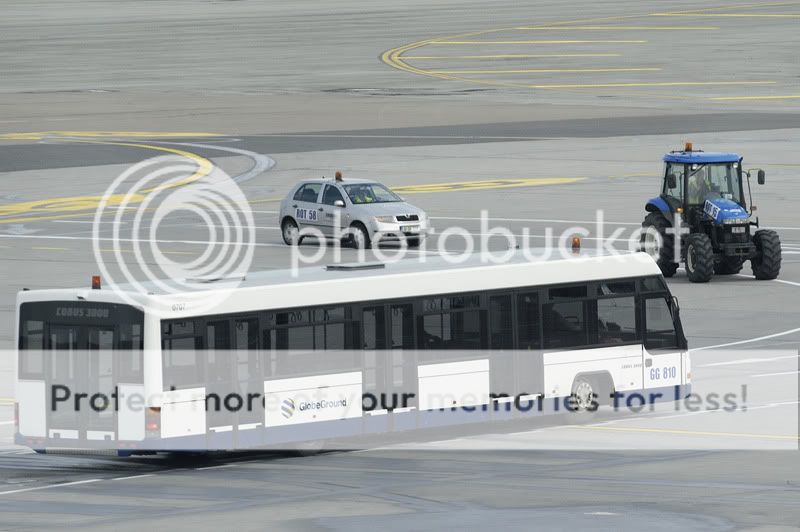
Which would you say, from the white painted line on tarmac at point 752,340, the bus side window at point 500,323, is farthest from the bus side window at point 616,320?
the white painted line on tarmac at point 752,340

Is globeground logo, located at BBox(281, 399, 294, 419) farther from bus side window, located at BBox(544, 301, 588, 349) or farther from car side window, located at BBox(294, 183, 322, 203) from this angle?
car side window, located at BBox(294, 183, 322, 203)

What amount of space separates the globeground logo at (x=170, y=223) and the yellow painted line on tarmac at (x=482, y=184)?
5729 millimetres

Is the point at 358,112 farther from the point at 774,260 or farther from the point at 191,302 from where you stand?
the point at 191,302

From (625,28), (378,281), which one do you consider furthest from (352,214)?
(625,28)

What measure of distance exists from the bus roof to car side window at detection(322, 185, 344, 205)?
22.0 metres

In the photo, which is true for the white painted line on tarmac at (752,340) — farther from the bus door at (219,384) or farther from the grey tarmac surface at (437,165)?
the bus door at (219,384)

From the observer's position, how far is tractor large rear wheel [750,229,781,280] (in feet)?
132

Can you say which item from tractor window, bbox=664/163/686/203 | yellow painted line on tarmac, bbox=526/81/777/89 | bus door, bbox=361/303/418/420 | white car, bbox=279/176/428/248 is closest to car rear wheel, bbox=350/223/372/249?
white car, bbox=279/176/428/248

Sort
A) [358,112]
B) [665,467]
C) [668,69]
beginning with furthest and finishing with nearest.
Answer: [668,69] → [358,112] → [665,467]

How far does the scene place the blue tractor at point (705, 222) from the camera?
132 feet

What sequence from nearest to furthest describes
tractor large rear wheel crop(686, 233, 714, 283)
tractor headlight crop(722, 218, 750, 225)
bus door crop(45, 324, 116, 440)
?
bus door crop(45, 324, 116, 440) → tractor large rear wheel crop(686, 233, 714, 283) → tractor headlight crop(722, 218, 750, 225)

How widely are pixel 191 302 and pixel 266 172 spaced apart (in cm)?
4531

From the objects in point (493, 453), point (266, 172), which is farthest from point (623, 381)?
point (266, 172)

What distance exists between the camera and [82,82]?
105500 mm
